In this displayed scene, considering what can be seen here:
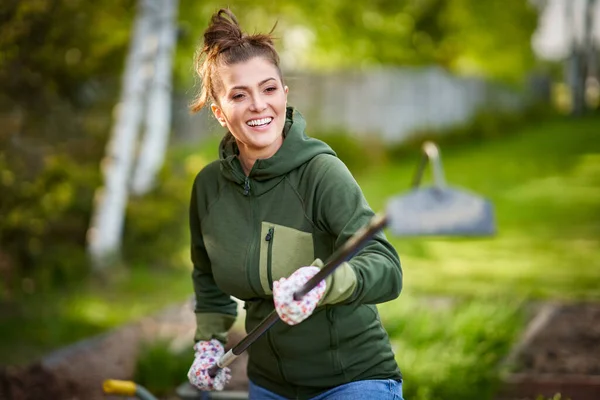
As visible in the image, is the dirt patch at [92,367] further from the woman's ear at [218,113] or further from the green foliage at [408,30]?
the green foliage at [408,30]

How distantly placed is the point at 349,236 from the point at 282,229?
24cm

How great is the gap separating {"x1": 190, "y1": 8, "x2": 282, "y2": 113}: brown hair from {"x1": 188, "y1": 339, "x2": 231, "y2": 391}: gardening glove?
2.60 ft

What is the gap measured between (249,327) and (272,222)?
379mm

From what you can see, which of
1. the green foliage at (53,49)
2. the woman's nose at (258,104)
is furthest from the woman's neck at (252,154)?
the green foliage at (53,49)

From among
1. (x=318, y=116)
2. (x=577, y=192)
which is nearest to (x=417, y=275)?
(x=577, y=192)

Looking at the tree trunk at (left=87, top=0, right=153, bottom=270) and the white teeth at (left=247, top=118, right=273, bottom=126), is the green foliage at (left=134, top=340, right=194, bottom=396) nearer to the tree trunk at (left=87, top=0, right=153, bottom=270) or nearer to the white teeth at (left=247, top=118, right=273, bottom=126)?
the white teeth at (left=247, top=118, right=273, bottom=126)

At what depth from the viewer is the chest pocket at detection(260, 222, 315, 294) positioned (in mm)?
2527

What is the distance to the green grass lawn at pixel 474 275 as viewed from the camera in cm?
532

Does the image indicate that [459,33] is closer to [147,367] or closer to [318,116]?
[318,116]

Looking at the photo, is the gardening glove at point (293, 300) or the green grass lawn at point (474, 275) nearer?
the gardening glove at point (293, 300)

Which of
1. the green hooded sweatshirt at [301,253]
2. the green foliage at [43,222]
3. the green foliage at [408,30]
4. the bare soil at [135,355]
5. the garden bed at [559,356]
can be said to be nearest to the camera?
the green hooded sweatshirt at [301,253]

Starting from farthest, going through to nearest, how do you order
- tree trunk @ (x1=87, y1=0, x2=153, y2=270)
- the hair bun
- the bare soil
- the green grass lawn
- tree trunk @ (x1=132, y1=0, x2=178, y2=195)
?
1. tree trunk @ (x1=132, y1=0, x2=178, y2=195)
2. tree trunk @ (x1=87, y1=0, x2=153, y2=270)
3. the green grass lawn
4. the bare soil
5. the hair bun

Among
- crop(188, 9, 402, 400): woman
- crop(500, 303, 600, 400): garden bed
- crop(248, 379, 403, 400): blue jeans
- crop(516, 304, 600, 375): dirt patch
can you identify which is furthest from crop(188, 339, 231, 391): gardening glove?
crop(516, 304, 600, 375): dirt patch

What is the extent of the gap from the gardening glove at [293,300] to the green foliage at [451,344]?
240 cm
